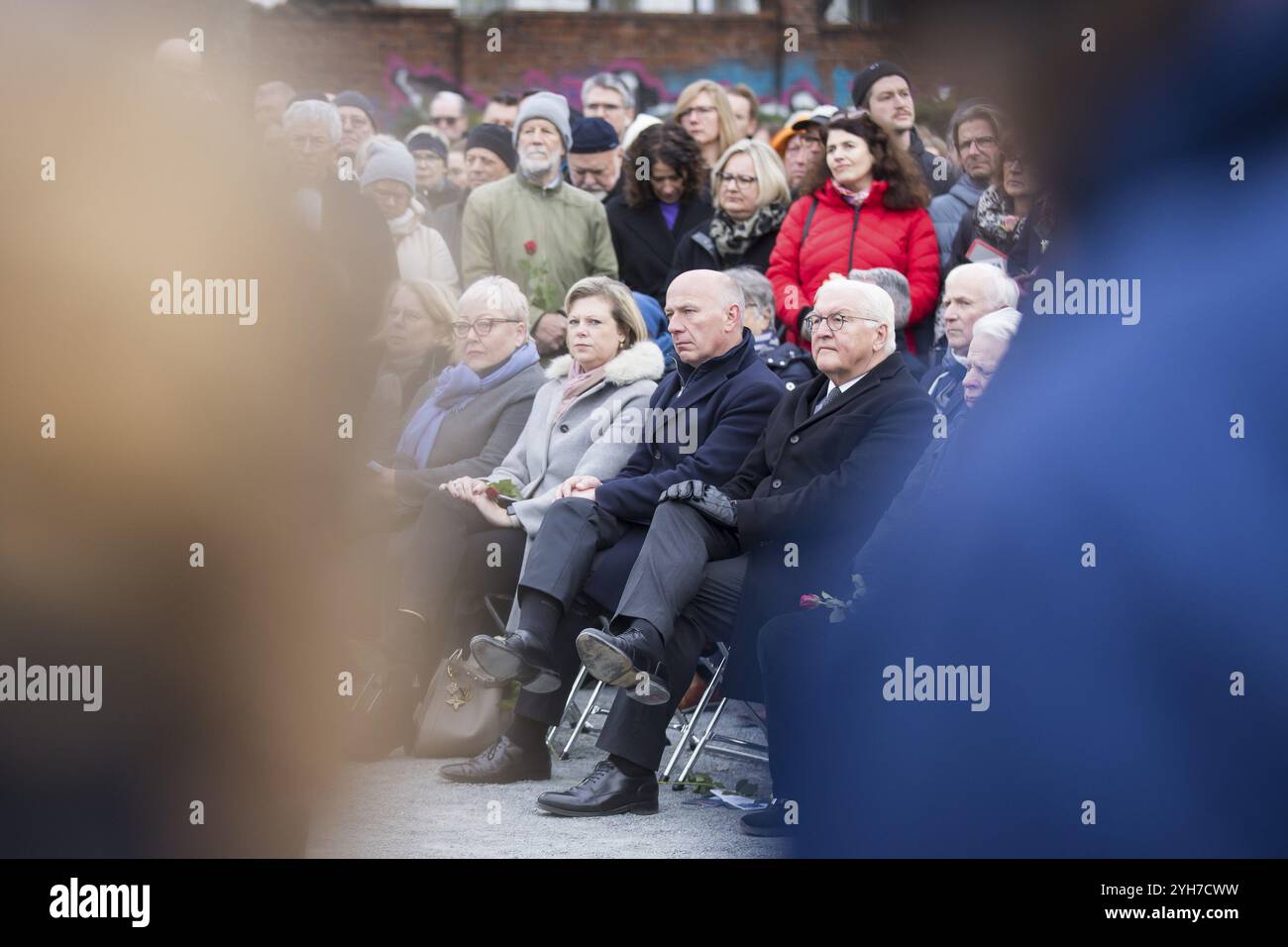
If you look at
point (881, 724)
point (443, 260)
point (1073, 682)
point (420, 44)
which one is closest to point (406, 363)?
point (443, 260)

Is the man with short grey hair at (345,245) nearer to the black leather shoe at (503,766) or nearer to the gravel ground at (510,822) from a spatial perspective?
the gravel ground at (510,822)

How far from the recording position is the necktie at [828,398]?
16.3ft

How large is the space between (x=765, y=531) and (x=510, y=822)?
114cm

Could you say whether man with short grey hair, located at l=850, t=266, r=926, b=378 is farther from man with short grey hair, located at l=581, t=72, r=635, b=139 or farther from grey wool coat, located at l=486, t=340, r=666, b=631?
man with short grey hair, located at l=581, t=72, r=635, b=139

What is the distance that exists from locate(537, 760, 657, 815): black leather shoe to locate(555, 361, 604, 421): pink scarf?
1518 mm

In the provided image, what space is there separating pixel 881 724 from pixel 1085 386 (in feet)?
3.30

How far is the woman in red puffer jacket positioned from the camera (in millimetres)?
5836

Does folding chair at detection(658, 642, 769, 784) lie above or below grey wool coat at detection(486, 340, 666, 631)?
below

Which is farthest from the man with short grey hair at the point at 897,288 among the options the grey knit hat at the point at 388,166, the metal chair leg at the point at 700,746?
the grey knit hat at the point at 388,166

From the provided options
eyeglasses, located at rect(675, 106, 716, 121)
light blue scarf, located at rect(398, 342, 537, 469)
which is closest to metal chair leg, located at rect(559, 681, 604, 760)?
light blue scarf, located at rect(398, 342, 537, 469)

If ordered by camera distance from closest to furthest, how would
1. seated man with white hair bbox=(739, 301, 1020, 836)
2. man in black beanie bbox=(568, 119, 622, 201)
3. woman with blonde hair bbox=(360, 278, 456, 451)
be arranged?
seated man with white hair bbox=(739, 301, 1020, 836) < woman with blonde hair bbox=(360, 278, 456, 451) < man in black beanie bbox=(568, 119, 622, 201)

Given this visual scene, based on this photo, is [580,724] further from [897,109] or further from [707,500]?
[897,109]

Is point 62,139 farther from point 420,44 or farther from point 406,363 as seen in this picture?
point 420,44

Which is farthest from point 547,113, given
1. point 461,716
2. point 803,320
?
point 461,716
